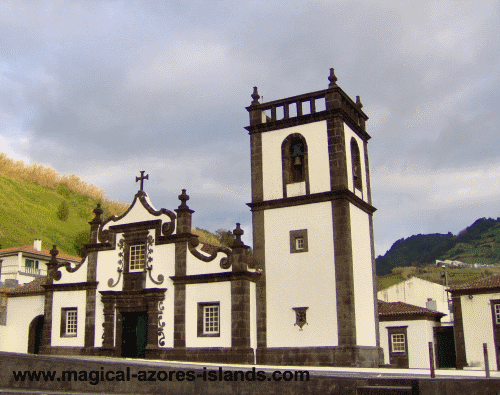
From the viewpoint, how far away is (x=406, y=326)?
33.6 meters

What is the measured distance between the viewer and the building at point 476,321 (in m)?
29.4

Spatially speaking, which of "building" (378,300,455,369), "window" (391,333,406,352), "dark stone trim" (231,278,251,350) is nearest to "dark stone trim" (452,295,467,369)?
"building" (378,300,455,369)

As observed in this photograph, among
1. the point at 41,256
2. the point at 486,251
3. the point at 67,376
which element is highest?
the point at 486,251

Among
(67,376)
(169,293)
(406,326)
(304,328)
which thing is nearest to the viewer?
(67,376)

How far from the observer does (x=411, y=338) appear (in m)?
33.3

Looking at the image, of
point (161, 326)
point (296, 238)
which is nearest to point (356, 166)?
point (296, 238)

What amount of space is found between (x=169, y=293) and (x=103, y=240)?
4341 mm

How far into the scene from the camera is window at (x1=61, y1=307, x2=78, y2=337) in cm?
2608

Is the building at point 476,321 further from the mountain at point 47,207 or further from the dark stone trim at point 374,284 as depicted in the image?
the mountain at point 47,207

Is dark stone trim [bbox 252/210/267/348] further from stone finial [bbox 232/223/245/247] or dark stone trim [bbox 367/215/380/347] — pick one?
dark stone trim [bbox 367/215/380/347]

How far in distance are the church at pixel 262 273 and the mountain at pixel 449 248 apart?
91.2 meters

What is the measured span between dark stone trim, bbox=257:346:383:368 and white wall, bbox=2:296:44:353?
1257 cm

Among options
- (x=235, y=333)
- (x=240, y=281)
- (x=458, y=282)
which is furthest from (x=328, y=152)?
(x=458, y=282)

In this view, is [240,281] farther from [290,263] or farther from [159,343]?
[159,343]
